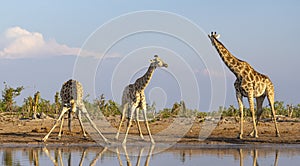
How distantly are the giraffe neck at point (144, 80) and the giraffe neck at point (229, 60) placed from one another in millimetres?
3480

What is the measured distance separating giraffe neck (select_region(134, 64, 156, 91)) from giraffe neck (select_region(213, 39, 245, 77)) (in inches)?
137

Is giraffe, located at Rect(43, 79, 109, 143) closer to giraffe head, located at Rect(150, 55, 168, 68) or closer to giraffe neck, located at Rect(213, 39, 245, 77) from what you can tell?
giraffe head, located at Rect(150, 55, 168, 68)

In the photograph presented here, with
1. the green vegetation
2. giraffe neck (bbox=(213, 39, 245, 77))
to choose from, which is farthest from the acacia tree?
giraffe neck (bbox=(213, 39, 245, 77))

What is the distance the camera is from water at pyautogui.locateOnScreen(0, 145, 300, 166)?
652 inches

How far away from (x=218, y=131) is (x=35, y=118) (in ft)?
38.0

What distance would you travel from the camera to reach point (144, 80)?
22328mm

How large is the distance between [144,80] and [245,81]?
14.1 ft

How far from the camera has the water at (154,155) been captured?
16.6m

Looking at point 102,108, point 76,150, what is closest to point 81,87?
point 76,150

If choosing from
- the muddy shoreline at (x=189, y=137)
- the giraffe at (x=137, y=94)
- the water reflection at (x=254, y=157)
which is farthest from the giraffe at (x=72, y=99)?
the water reflection at (x=254, y=157)

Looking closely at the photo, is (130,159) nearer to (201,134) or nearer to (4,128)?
(201,134)

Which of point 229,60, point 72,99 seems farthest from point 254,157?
point 72,99

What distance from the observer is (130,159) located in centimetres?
1759

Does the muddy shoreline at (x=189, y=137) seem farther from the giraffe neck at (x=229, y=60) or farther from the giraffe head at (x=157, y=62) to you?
the giraffe head at (x=157, y=62)
